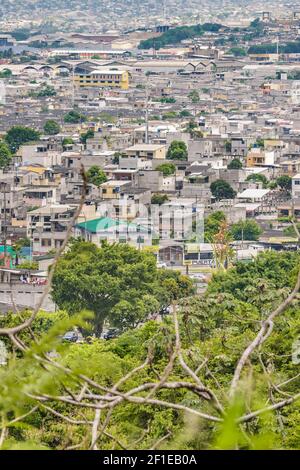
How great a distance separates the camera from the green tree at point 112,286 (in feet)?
38.2

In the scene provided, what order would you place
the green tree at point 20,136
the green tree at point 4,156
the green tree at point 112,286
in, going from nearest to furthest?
the green tree at point 112,286 < the green tree at point 4,156 < the green tree at point 20,136

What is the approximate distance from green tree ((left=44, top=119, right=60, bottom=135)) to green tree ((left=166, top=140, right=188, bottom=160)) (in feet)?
14.2

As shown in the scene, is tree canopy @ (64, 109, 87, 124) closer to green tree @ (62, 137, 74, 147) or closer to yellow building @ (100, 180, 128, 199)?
green tree @ (62, 137, 74, 147)

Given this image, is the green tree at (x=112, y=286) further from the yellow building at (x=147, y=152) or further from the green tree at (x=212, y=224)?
the yellow building at (x=147, y=152)

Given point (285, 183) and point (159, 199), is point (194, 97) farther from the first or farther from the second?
point (159, 199)

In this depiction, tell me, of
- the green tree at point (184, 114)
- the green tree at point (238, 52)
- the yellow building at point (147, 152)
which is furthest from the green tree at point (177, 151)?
the green tree at point (238, 52)

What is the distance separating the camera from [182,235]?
1553 centimetres

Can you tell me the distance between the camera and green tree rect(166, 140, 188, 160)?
835 inches

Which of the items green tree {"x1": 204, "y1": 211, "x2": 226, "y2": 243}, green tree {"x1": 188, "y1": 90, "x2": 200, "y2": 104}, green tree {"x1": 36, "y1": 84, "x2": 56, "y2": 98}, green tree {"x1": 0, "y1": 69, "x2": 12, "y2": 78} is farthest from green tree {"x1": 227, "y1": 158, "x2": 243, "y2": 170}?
green tree {"x1": 0, "y1": 69, "x2": 12, "y2": 78}

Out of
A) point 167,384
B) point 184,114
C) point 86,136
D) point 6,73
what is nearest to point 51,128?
point 86,136

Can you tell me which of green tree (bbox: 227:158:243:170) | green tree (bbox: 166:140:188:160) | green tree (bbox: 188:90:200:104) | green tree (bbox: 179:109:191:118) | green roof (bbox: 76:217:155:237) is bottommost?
green tree (bbox: 188:90:200:104)

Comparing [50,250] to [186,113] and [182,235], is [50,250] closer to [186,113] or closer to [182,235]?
[182,235]

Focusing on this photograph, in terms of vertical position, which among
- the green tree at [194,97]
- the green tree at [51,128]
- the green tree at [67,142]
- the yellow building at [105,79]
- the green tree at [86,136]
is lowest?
the yellow building at [105,79]

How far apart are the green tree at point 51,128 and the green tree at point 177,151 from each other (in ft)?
14.2
